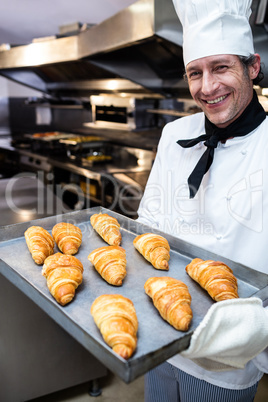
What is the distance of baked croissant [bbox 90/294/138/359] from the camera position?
0.76 meters

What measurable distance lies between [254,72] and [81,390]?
205cm

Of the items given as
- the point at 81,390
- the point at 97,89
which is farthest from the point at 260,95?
the point at 97,89

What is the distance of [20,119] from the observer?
6922mm

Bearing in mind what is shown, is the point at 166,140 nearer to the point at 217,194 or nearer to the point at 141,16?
the point at 217,194

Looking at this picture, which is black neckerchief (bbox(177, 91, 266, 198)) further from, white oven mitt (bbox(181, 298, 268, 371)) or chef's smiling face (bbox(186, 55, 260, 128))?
white oven mitt (bbox(181, 298, 268, 371))

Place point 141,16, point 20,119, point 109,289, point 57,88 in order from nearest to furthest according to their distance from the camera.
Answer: point 109,289 < point 141,16 < point 57,88 < point 20,119

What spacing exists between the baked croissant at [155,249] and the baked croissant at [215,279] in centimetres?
11

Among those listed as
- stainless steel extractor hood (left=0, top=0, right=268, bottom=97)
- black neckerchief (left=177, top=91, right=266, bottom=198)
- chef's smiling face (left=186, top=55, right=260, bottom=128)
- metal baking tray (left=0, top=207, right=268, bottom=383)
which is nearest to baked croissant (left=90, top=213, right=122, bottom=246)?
metal baking tray (left=0, top=207, right=268, bottom=383)

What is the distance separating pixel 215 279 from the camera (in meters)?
0.99

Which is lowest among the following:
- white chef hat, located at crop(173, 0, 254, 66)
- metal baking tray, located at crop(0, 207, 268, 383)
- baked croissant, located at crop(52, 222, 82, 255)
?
metal baking tray, located at crop(0, 207, 268, 383)

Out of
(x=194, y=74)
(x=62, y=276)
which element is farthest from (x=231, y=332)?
(x=194, y=74)

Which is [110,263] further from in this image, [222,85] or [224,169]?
[222,85]

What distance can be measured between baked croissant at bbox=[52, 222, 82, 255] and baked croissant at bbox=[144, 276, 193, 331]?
0.35 metres

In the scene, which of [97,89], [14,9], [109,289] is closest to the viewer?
[109,289]
